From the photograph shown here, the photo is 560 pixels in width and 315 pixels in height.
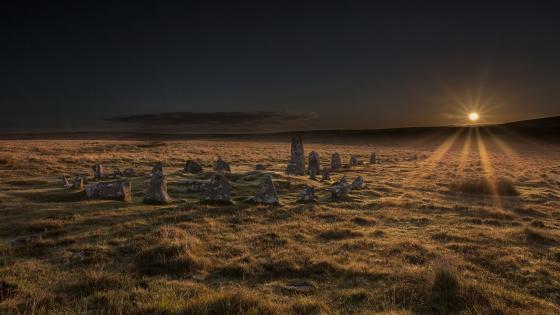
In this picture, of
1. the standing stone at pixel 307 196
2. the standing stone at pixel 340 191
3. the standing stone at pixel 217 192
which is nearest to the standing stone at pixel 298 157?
the standing stone at pixel 340 191

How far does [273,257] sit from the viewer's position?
10.0 metres

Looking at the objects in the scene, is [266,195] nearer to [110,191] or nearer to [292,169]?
[110,191]

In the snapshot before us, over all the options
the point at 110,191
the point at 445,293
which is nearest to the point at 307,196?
the point at 110,191

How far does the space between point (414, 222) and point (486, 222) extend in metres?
3.22

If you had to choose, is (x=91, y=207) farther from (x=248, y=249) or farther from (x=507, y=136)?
(x=507, y=136)

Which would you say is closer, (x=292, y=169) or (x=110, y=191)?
(x=110, y=191)

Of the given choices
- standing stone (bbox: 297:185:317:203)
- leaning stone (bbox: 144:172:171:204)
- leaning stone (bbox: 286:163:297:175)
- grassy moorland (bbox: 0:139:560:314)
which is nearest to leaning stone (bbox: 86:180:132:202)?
grassy moorland (bbox: 0:139:560:314)

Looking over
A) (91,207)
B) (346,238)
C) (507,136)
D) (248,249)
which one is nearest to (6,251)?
(91,207)

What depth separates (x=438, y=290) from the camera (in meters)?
7.86

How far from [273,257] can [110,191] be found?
11547 millimetres

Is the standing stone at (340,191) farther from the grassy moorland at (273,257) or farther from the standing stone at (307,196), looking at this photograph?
the standing stone at (307,196)

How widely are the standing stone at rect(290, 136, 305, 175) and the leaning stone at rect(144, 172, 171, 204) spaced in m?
14.2

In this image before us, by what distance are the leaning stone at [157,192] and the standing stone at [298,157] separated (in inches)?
558

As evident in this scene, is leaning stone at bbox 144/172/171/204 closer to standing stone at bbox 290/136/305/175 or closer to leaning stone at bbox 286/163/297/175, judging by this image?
leaning stone at bbox 286/163/297/175
